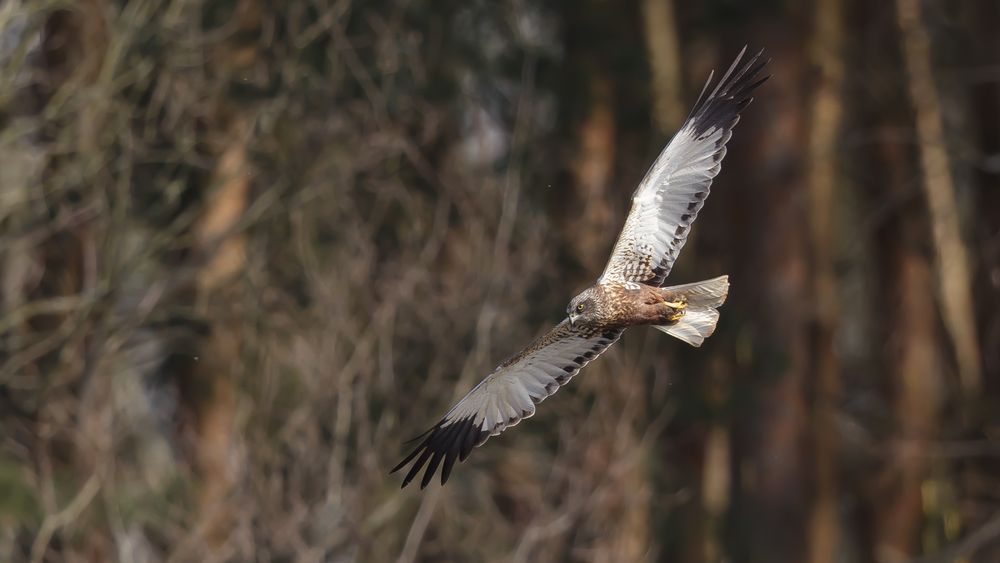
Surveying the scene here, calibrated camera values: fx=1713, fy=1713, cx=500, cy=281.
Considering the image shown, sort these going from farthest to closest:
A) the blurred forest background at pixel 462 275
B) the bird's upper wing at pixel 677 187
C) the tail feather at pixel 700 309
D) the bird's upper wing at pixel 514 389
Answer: the blurred forest background at pixel 462 275 < the bird's upper wing at pixel 677 187 < the bird's upper wing at pixel 514 389 < the tail feather at pixel 700 309

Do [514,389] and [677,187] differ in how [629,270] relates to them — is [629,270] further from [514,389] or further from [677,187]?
[514,389]

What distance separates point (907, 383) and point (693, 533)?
11.6ft

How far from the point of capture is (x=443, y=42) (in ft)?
46.4

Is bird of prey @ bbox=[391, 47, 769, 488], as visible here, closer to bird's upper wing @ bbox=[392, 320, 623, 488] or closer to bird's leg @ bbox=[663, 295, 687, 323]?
bird's upper wing @ bbox=[392, 320, 623, 488]

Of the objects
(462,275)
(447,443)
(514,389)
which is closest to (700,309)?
(514,389)

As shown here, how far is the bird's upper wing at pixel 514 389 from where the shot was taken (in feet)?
25.1

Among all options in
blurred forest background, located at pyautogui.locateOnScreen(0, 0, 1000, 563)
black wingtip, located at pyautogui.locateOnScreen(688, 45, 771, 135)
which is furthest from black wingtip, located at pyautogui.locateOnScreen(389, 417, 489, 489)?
blurred forest background, located at pyautogui.locateOnScreen(0, 0, 1000, 563)

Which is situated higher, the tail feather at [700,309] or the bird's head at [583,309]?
the tail feather at [700,309]

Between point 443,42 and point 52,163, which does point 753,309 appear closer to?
point 443,42

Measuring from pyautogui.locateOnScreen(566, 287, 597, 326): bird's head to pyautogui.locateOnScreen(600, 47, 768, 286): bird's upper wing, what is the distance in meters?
0.33

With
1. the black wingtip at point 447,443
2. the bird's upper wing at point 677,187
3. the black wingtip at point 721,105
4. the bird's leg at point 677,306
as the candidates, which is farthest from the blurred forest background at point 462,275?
the bird's leg at point 677,306

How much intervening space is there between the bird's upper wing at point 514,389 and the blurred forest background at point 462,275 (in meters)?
2.53

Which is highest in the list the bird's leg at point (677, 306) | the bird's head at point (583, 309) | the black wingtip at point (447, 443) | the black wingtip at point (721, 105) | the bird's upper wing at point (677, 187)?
the black wingtip at point (721, 105)

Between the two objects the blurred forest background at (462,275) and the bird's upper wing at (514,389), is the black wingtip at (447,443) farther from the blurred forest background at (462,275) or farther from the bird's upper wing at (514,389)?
the blurred forest background at (462,275)
